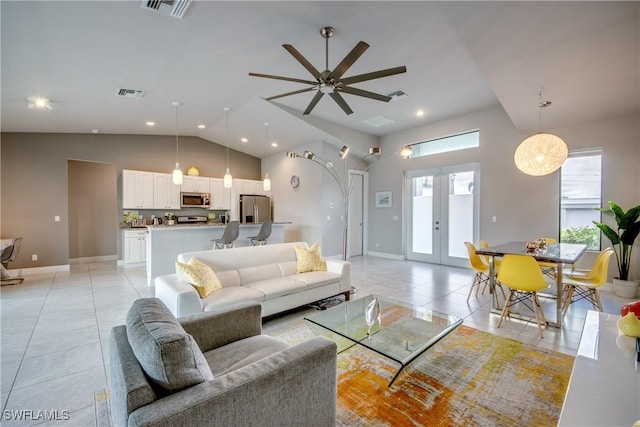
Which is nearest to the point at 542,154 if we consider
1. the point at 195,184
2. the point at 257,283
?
the point at 257,283

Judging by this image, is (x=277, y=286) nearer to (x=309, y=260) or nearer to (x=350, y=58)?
(x=309, y=260)

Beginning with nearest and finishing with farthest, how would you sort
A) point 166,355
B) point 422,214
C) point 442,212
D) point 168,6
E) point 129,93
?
point 166,355, point 168,6, point 129,93, point 442,212, point 422,214

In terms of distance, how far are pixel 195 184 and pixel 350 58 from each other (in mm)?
6259

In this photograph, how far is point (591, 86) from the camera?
11.6 feet

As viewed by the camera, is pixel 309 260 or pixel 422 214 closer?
pixel 309 260

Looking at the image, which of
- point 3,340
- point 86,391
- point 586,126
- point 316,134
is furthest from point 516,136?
point 3,340

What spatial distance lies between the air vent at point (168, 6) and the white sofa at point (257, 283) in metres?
2.41

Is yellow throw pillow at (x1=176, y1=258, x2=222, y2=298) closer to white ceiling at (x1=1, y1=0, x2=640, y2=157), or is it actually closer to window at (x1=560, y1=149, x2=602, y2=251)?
white ceiling at (x1=1, y1=0, x2=640, y2=157)

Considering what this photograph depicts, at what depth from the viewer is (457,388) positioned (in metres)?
2.00

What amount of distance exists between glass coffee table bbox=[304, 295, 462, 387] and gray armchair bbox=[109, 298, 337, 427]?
0.71 metres

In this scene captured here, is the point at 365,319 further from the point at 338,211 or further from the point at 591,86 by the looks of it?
the point at 338,211

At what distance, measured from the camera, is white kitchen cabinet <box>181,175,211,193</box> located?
7.47 m

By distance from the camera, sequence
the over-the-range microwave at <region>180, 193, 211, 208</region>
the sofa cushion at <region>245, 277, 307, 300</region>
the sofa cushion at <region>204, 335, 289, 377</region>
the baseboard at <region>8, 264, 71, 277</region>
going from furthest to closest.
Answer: the over-the-range microwave at <region>180, 193, 211, 208</region>, the baseboard at <region>8, 264, 71, 277</region>, the sofa cushion at <region>245, 277, 307, 300</region>, the sofa cushion at <region>204, 335, 289, 377</region>

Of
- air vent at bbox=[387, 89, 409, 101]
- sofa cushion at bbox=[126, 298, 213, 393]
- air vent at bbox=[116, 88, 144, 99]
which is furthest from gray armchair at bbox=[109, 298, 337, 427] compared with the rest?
air vent at bbox=[387, 89, 409, 101]
